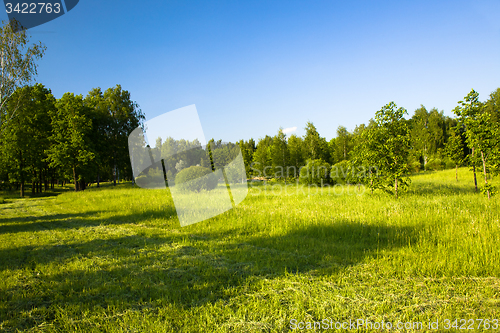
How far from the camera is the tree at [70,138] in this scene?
27906 mm

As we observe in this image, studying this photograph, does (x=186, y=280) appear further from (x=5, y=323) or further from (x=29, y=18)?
(x=29, y=18)

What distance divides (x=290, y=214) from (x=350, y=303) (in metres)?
5.71

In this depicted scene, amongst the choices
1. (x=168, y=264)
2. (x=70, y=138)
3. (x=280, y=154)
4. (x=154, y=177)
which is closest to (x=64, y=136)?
(x=70, y=138)

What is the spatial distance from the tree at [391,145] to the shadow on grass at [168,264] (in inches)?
205

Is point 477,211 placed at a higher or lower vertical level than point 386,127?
lower

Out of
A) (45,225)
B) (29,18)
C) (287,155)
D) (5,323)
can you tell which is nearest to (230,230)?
(5,323)

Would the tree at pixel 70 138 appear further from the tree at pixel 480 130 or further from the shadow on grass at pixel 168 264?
the tree at pixel 480 130

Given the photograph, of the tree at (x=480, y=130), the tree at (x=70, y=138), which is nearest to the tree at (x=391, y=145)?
the tree at (x=480, y=130)

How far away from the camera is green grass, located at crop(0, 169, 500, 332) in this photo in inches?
124

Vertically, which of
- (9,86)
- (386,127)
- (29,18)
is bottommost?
(386,127)

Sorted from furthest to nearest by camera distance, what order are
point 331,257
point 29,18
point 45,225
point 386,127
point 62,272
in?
point 29,18 < point 386,127 < point 45,225 < point 331,257 < point 62,272

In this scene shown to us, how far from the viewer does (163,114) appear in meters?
6.70

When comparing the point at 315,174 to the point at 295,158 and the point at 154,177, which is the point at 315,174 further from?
the point at 154,177

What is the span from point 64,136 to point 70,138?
0.95 m
